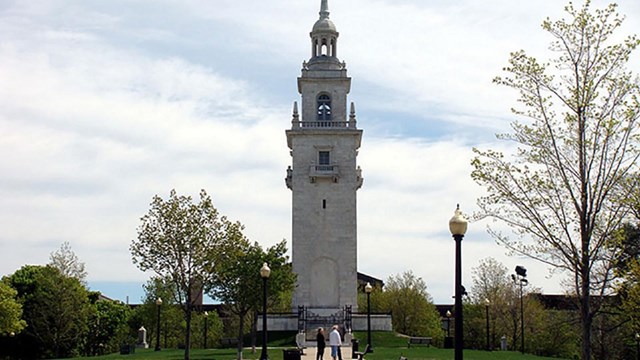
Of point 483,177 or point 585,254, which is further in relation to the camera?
point 483,177

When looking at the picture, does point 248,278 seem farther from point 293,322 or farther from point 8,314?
point 8,314

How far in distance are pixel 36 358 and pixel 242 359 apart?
3205cm

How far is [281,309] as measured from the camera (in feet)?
274

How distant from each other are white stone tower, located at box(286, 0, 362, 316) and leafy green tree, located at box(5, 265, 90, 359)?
18.2 metres

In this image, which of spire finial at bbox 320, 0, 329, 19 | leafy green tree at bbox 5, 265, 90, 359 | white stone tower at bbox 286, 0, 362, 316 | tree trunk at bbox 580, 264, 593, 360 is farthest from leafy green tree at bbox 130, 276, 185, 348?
tree trunk at bbox 580, 264, 593, 360

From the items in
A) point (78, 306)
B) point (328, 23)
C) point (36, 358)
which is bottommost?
point (36, 358)

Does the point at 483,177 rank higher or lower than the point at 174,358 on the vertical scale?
higher

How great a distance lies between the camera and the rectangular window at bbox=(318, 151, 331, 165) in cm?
6738

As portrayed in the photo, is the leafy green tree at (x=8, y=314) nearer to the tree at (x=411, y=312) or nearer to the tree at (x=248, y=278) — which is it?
the tree at (x=248, y=278)

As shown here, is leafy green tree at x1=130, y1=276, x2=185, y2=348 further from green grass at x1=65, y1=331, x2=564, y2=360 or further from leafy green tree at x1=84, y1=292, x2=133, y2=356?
green grass at x1=65, y1=331, x2=564, y2=360

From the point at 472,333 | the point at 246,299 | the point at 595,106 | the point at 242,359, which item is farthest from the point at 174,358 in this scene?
the point at 472,333

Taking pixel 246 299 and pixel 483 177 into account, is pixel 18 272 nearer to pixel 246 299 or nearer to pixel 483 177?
pixel 246 299

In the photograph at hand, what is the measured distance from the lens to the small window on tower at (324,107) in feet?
227

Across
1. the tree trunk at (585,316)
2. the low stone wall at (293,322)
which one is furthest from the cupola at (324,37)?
the tree trunk at (585,316)
